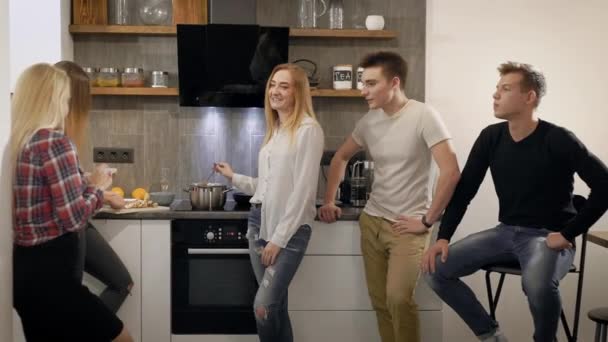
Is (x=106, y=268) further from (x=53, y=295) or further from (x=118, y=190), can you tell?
(x=53, y=295)

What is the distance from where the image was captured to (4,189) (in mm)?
2695

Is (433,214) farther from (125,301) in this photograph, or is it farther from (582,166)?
(125,301)

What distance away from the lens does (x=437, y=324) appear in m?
4.13

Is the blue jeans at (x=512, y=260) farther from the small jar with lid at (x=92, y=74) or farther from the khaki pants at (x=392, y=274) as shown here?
the small jar with lid at (x=92, y=74)

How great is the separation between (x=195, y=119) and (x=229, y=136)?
0.73ft

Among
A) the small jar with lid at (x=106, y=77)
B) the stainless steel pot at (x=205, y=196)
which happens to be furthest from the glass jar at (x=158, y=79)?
the stainless steel pot at (x=205, y=196)

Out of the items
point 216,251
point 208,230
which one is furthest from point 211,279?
point 208,230

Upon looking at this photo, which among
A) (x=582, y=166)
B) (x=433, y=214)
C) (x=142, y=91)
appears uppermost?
(x=142, y=91)

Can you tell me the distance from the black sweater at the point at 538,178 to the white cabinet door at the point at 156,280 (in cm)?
140

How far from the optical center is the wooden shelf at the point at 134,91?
4.41m

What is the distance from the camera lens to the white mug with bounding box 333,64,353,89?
14.6ft

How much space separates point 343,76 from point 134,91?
1.17 m

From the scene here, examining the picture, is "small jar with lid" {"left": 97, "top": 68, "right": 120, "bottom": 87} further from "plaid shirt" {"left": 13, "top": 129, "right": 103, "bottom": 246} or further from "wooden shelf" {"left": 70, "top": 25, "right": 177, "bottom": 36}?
"plaid shirt" {"left": 13, "top": 129, "right": 103, "bottom": 246}

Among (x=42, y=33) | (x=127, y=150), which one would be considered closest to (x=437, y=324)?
(x=127, y=150)
